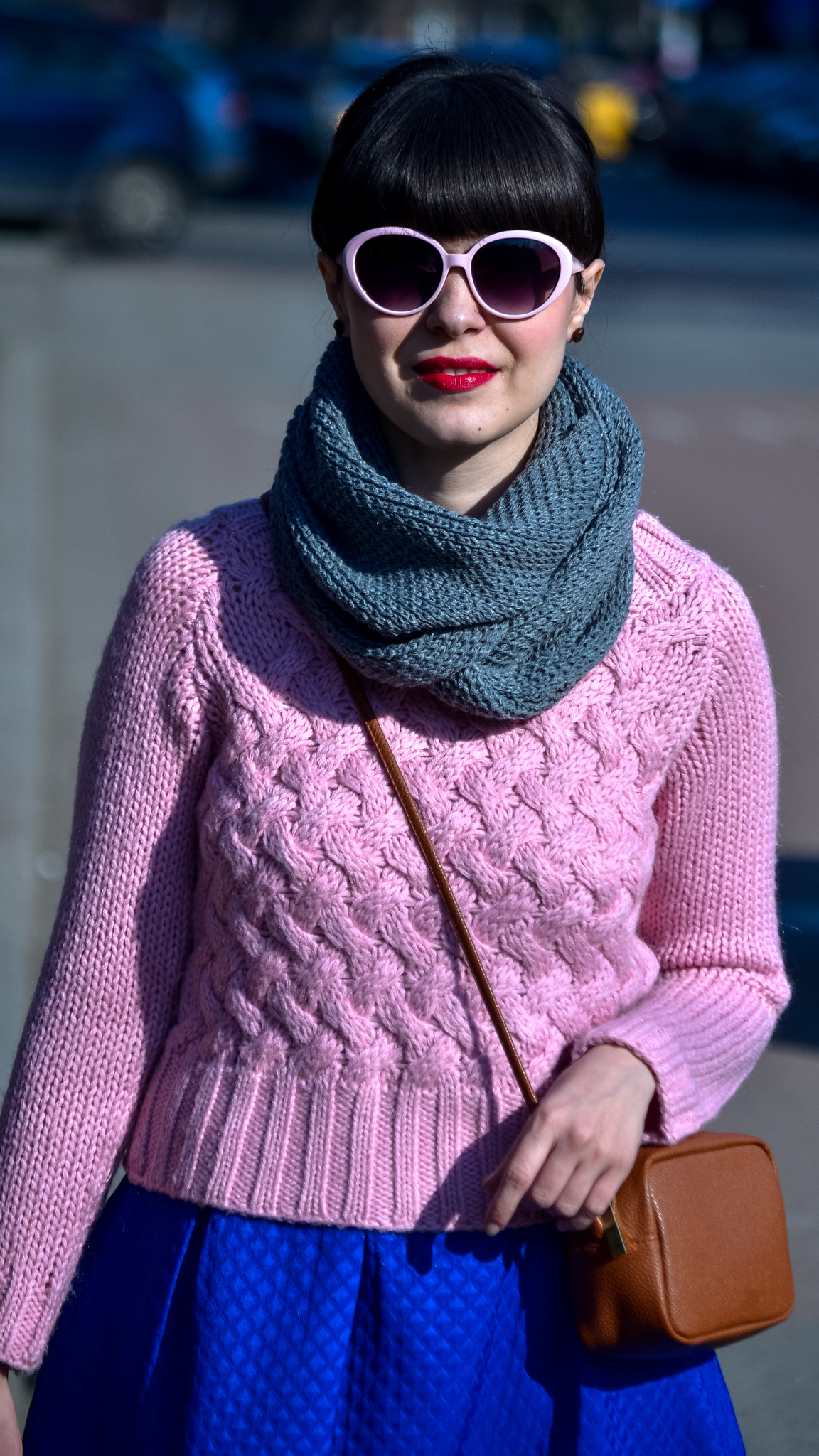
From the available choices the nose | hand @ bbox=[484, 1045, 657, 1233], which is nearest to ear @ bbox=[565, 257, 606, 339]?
the nose

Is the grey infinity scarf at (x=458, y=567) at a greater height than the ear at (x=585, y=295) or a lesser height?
lesser

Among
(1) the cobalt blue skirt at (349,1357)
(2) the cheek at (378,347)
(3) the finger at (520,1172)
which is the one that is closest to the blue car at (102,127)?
(2) the cheek at (378,347)

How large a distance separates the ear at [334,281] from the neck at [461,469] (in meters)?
0.12

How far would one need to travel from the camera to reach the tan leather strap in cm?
163

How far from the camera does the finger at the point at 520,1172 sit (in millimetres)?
1539

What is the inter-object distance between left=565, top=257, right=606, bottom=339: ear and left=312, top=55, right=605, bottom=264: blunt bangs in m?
A: 0.06

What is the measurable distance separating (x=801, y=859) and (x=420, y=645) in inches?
156

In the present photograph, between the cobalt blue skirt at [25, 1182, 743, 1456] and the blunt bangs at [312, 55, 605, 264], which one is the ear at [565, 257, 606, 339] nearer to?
the blunt bangs at [312, 55, 605, 264]

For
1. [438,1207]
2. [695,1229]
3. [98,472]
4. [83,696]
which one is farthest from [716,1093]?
[98,472]

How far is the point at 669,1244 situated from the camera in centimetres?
160

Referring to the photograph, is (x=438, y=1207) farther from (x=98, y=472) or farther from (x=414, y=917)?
(x=98, y=472)

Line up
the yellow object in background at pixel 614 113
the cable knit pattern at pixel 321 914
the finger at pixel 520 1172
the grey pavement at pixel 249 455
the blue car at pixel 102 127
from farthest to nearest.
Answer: the yellow object in background at pixel 614 113 < the blue car at pixel 102 127 < the grey pavement at pixel 249 455 < the cable knit pattern at pixel 321 914 < the finger at pixel 520 1172

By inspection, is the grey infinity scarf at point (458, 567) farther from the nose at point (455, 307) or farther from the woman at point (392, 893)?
the nose at point (455, 307)

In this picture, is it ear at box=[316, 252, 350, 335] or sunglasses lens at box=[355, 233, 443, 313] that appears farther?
ear at box=[316, 252, 350, 335]
